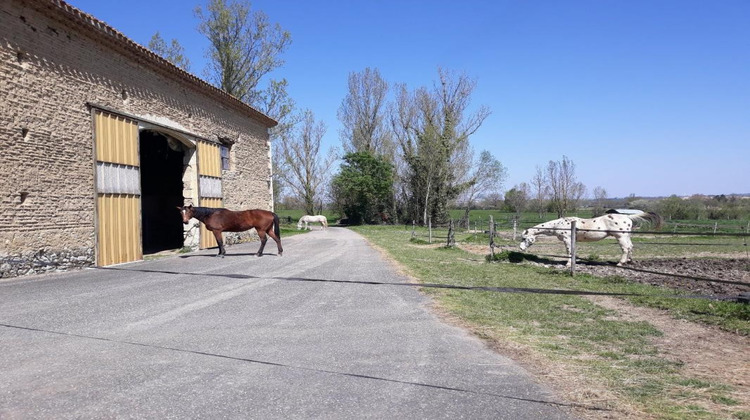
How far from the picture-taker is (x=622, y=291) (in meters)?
8.53

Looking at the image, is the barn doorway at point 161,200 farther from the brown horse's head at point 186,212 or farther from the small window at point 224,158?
the brown horse's head at point 186,212

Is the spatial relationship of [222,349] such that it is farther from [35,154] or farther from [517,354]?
[35,154]

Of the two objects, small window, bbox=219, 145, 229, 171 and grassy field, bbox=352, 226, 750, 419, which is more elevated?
small window, bbox=219, 145, 229, 171

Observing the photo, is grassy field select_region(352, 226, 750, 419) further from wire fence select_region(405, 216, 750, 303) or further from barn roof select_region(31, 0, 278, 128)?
barn roof select_region(31, 0, 278, 128)

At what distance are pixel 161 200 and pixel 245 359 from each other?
19.4 meters

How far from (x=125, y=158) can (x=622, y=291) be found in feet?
41.3

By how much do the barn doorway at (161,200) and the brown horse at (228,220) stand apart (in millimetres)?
7514

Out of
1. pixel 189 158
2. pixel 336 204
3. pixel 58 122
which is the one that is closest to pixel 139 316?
pixel 58 122

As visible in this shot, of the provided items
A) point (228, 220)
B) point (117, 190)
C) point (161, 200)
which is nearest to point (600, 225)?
point (228, 220)

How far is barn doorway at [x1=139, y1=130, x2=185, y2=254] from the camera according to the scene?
2078 centimetres

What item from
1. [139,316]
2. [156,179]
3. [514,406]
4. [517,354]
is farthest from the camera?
[156,179]

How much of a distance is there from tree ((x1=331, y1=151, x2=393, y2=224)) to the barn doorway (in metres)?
30.4

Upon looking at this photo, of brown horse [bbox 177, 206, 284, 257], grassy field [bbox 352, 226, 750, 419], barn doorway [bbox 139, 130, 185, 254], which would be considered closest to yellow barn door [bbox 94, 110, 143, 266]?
brown horse [bbox 177, 206, 284, 257]

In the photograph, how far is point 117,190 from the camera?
12.6 m
